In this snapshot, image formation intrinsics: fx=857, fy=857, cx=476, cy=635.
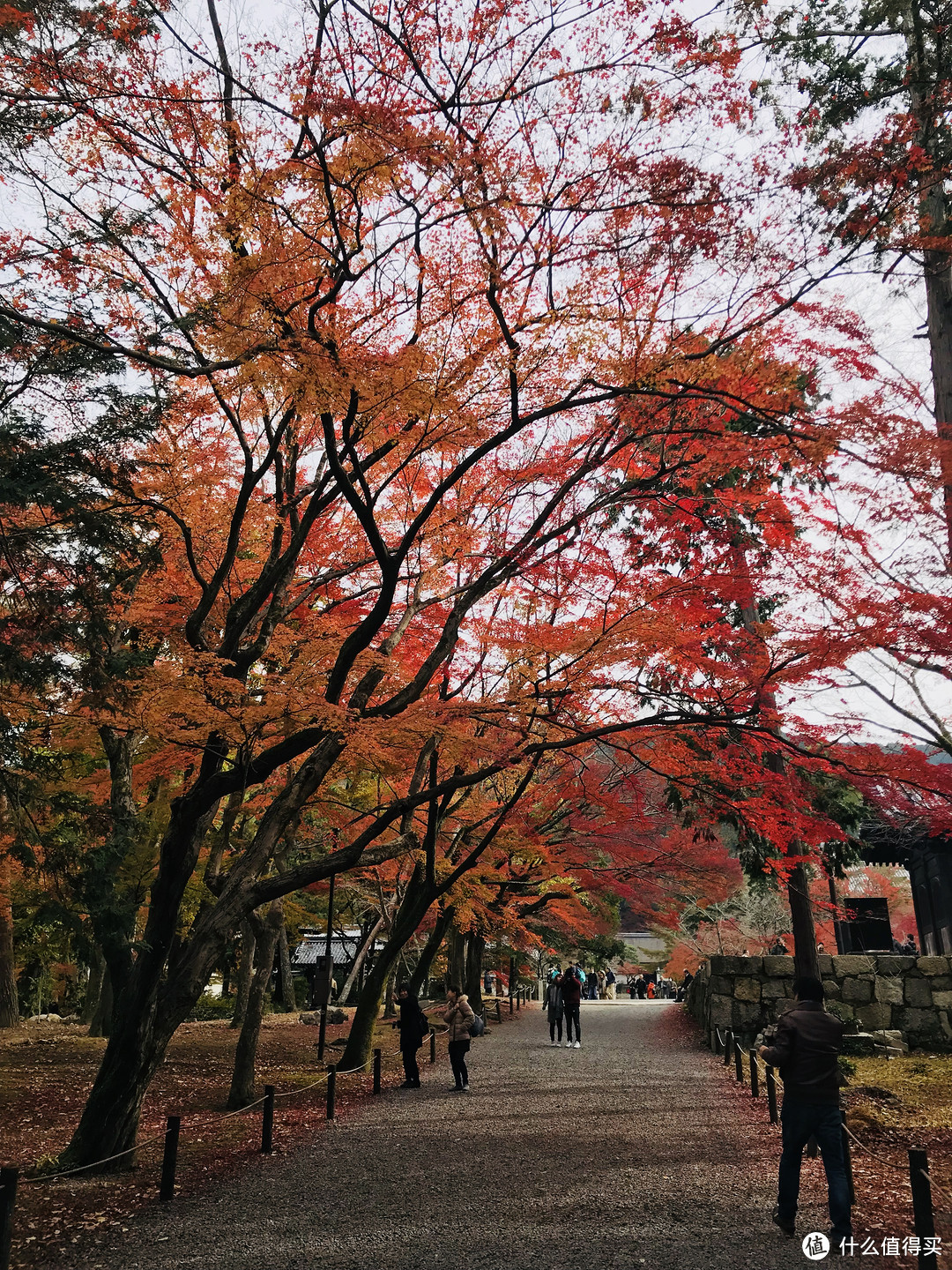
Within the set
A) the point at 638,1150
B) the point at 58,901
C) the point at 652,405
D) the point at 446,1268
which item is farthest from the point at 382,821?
the point at 652,405

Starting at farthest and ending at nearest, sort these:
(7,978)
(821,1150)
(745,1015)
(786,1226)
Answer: (7,978), (745,1015), (786,1226), (821,1150)

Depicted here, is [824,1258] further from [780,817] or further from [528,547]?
[780,817]

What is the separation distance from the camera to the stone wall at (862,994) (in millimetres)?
17516

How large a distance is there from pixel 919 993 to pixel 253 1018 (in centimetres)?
1369

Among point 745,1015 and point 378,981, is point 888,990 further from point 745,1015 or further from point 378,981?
point 378,981

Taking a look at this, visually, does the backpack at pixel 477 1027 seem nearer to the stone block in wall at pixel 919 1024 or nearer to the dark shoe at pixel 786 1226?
the stone block in wall at pixel 919 1024

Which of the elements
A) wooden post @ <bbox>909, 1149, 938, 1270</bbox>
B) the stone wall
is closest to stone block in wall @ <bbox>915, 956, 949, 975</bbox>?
the stone wall

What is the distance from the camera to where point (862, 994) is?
59.0ft

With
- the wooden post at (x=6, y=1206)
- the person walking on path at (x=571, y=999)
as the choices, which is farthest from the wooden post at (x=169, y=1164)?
the person walking on path at (x=571, y=999)

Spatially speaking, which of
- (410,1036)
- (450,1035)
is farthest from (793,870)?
(410,1036)

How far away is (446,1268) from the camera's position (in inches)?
224

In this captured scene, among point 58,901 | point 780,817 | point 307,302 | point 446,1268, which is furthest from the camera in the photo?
point 780,817

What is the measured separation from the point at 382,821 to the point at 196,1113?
525cm

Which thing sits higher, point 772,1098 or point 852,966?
point 852,966
